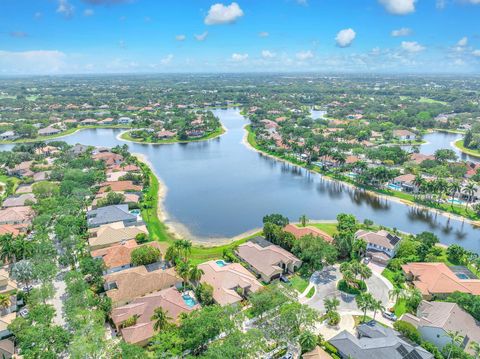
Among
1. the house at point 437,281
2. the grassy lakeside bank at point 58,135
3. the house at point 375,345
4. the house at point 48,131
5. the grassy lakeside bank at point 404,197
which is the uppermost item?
the house at point 48,131

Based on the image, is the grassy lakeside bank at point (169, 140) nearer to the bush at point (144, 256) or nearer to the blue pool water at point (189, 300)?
the bush at point (144, 256)

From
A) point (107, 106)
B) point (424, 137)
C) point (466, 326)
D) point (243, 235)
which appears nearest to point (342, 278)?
point (466, 326)

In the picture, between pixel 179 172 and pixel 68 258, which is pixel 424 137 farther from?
pixel 68 258

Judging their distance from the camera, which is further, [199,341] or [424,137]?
[424,137]

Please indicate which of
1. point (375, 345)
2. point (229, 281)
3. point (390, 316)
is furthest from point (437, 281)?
point (229, 281)

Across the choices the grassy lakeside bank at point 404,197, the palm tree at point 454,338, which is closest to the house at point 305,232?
the palm tree at point 454,338

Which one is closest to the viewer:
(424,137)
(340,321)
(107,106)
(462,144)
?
(340,321)

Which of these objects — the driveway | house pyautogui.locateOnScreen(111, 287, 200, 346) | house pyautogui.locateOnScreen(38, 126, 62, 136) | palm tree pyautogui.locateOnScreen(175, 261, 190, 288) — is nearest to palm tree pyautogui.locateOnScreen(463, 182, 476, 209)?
the driveway

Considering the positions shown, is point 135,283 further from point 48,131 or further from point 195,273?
point 48,131
